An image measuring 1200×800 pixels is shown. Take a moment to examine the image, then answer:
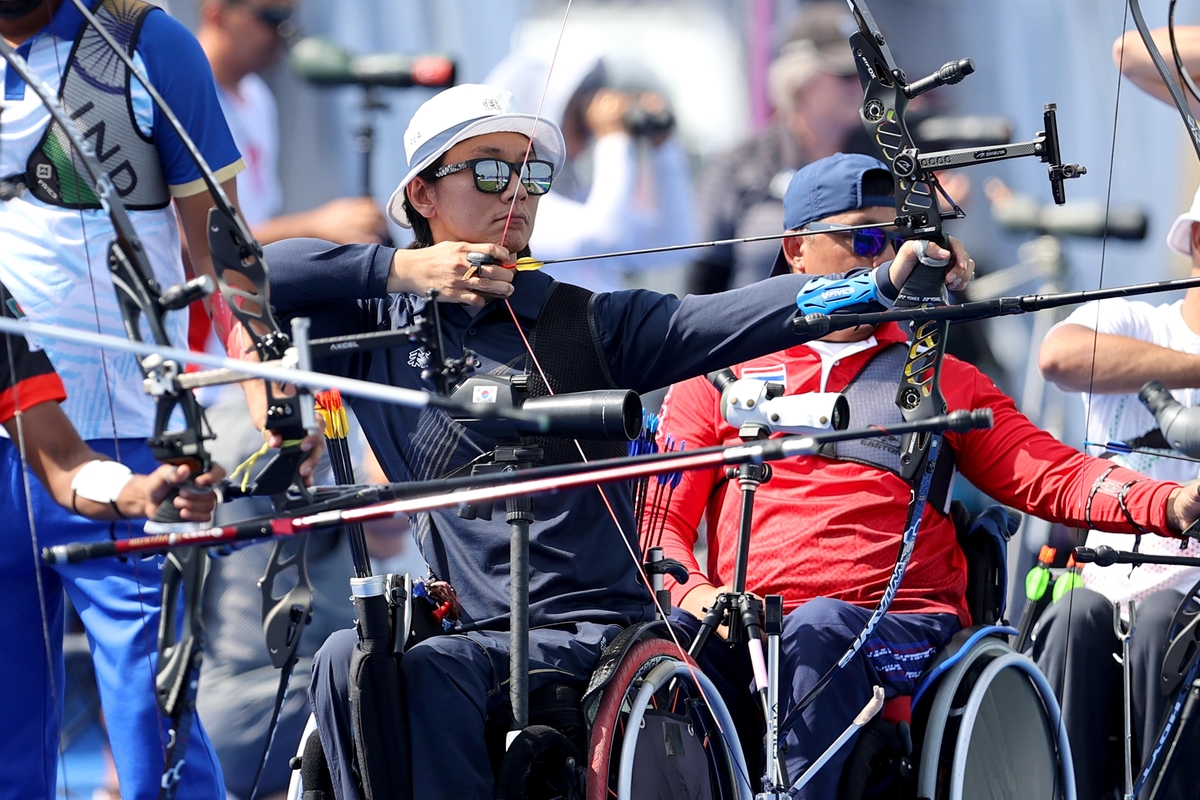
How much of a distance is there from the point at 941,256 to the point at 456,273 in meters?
0.79

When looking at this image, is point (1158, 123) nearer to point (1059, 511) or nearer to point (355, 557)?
point (1059, 511)

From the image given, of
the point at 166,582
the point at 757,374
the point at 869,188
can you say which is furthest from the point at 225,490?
the point at 869,188

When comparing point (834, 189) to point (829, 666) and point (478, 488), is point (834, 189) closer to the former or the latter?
point (829, 666)

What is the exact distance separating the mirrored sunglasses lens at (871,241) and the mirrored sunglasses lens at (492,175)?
33.7 inches

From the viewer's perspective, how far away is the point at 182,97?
2.42 metres

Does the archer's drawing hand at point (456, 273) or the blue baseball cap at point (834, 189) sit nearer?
the archer's drawing hand at point (456, 273)

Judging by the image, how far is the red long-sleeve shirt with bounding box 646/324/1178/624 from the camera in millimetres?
3033

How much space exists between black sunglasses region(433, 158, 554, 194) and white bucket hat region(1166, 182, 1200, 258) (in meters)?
1.21

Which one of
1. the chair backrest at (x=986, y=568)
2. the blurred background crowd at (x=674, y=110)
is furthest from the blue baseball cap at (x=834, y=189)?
the blurred background crowd at (x=674, y=110)

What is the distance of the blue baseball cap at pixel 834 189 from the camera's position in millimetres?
3277

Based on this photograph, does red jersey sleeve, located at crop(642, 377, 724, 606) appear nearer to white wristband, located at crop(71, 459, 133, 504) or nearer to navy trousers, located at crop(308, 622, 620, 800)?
navy trousers, located at crop(308, 622, 620, 800)

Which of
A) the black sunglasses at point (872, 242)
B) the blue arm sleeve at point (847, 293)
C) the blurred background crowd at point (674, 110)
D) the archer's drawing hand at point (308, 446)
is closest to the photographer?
the archer's drawing hand at point (308, 446)

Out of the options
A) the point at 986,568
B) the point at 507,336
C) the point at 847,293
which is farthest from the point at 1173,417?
the point at 507,336

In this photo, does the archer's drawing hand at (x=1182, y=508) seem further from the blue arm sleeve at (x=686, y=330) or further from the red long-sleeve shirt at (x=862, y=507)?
the blue arm sleeve at (x=686, y=330)
